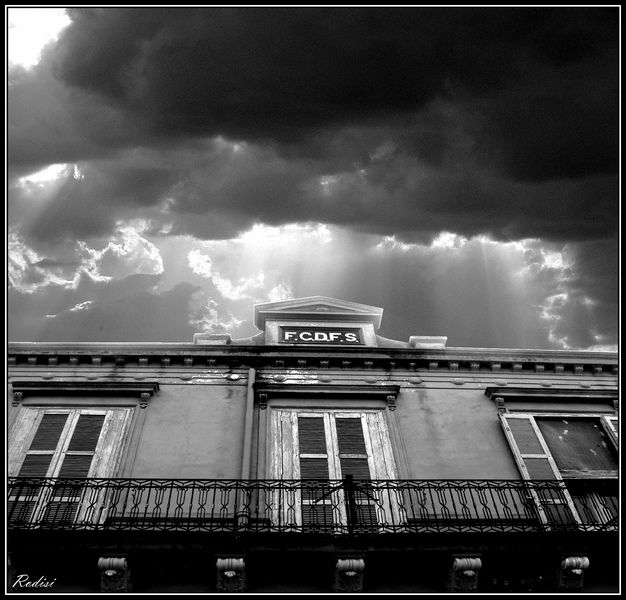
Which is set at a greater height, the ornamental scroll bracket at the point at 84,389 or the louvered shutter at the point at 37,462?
the ornamental scroll bracket at the point at 84,389

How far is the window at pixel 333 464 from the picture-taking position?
9.37m

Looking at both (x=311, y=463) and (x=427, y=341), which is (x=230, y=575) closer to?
(x=311, y=463)

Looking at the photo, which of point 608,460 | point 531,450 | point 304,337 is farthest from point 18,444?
point 608,460

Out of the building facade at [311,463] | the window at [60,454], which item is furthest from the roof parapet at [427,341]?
the window at [60,454]

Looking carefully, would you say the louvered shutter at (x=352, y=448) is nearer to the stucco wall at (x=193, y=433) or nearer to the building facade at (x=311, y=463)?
the building facade at (x=311, y=463)

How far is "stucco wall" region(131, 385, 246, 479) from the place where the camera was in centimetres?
1015

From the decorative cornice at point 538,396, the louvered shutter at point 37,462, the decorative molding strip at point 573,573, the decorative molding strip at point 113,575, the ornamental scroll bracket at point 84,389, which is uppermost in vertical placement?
the ornamental scroll bracket at point 84,389

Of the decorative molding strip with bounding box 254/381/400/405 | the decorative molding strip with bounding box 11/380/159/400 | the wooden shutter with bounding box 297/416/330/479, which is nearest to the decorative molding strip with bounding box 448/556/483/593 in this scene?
the wooden shutter with bounding box 297/416/330/479

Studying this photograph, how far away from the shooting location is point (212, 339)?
1327cm

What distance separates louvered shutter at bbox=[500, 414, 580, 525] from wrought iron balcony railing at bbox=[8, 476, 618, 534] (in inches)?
0.9

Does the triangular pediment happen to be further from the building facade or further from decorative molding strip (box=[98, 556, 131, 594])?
decorative molding strip (box=[98, 556, 131, 594])

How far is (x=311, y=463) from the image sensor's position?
34.0 ft

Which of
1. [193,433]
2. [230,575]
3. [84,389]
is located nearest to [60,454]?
[84,389]

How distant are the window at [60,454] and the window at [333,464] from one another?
2.86 meters
